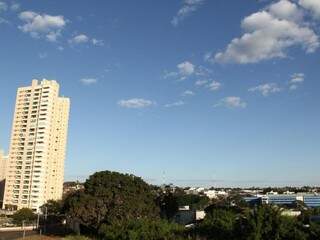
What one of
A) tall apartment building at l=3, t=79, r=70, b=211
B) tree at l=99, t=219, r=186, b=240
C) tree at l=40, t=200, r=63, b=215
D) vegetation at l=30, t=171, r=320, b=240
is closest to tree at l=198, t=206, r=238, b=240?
Result: vegetation at l=30, t=171, r=320, b=240

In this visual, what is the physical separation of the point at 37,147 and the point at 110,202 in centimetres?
6292

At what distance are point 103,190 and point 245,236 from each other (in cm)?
3882

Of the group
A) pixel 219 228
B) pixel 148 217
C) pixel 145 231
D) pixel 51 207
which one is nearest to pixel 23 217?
pixel 51 207

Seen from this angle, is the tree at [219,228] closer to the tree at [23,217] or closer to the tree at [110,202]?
the tree at [110,202]

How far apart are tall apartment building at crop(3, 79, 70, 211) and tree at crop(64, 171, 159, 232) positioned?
52075 mm

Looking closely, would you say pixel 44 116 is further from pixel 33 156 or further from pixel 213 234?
pixel 213 234

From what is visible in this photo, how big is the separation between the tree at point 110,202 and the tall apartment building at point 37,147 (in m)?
52.1

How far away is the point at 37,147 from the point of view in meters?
133

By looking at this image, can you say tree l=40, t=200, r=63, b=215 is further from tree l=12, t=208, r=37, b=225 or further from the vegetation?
tree l=12, t=208, r=37, b=225

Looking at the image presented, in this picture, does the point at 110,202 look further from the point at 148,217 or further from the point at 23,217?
the point at 23,217

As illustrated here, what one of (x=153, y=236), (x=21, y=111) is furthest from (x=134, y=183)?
(x=21, y=111)

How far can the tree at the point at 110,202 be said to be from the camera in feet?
243

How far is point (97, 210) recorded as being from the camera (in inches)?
2943

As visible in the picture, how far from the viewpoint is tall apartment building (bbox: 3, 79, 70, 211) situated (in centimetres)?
13038
